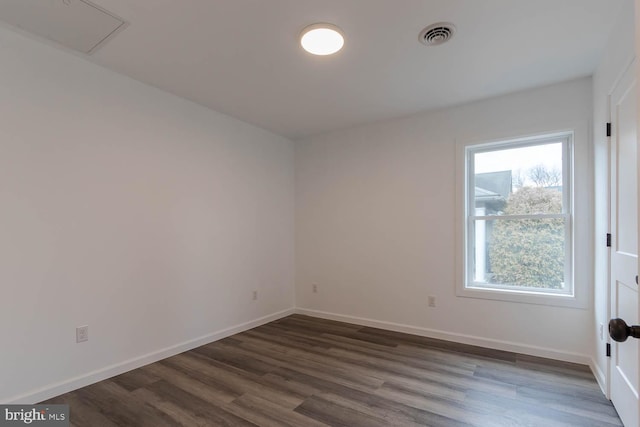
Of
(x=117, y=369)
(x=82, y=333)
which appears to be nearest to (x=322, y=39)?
Result: (x=82, y=333)

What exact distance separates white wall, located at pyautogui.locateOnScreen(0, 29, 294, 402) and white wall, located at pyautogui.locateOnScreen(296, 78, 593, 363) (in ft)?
3.32

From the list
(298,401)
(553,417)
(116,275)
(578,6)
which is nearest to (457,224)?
(553,417)

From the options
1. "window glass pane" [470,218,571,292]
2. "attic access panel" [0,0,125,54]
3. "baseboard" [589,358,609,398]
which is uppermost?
"attic access panel" [0,0,125,54]

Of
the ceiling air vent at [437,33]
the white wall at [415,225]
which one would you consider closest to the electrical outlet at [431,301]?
the white wall at [415,225]

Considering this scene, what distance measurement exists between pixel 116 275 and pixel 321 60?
2407mm

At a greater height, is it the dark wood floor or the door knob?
the door knob

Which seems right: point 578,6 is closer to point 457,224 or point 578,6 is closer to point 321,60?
point 321,60

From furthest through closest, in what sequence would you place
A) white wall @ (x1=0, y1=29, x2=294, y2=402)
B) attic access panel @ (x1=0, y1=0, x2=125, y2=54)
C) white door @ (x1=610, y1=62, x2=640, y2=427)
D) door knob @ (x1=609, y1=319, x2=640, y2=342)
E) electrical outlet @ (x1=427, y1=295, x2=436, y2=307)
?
1. electrical outlet @ (x1=427, y1=295, x2=436, y2=307)
2. white wall @ (x1=0, y1=29, x2=294, y2=402)
3. attic access panel @ (x1=0, y1=0, x2=125, y2=54)
4. white door @ (x1=610, y1=62, x2=640, y2=427)
5. door knob @ (x1=609, y1=319, x2=640, y2=342)

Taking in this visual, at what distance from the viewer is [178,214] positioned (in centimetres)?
313

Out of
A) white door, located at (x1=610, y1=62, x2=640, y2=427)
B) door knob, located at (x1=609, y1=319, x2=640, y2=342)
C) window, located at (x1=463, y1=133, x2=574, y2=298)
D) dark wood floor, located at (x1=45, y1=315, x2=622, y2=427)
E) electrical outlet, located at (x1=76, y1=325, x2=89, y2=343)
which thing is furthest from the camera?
window, located at (x1=463, y1=133, x2=574, y2=298)

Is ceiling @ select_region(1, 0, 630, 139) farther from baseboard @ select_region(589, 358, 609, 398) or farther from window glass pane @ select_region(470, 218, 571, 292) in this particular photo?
baseboard @ select_region(589, 358, 609, 398)

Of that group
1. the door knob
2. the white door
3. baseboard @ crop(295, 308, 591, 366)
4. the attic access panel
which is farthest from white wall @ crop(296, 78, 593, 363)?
the attic access panel

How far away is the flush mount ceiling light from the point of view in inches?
82.7

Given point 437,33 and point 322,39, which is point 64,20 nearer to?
point 322,39
